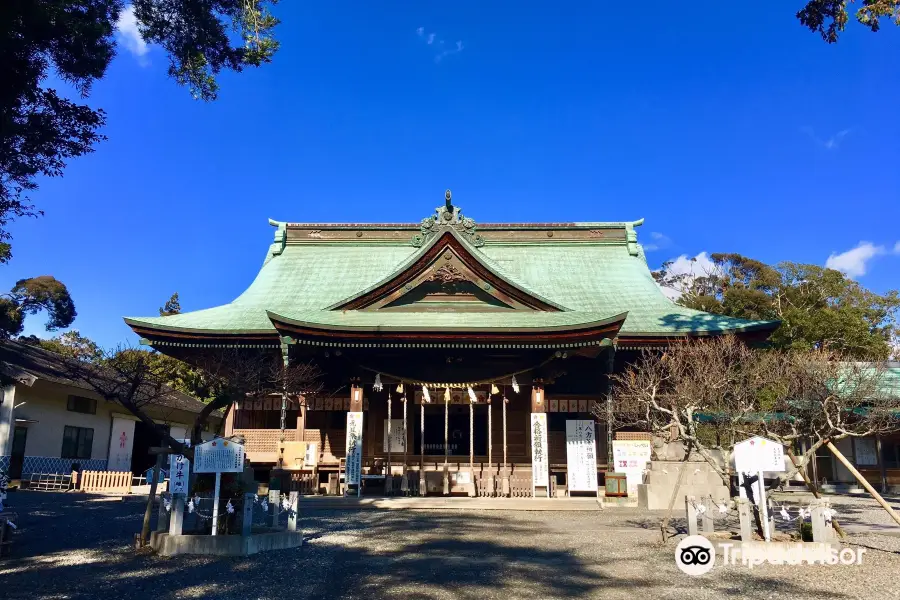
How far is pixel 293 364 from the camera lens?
21406mm

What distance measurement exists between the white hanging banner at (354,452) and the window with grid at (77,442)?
1646 centimetres

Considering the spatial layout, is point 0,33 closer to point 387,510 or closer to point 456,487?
point 387,510

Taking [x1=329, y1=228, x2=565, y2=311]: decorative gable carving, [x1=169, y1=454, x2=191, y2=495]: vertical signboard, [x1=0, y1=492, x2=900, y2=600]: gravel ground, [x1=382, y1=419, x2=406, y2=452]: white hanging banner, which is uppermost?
[x1=329, y1=228, x2=565, y2=311]: decorative gable carving

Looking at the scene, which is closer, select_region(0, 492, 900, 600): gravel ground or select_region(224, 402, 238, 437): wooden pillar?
select_region(0, 492, 900, 600): gravel ground

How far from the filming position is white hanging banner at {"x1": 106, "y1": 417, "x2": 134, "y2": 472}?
3120 centimetres

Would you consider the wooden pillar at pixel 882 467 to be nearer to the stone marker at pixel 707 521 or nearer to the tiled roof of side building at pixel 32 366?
the stone marker at pixel 707 521

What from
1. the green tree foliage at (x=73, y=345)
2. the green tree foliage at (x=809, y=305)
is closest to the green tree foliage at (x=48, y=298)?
the green tree foliage at (x=73, y=345)

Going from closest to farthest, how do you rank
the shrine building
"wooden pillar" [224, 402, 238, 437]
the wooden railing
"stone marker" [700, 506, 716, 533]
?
"stone marker" [700, 506, 716, 533], the shrine building, "wooden pillar" [224, 402, 238, 437], the wooden railing

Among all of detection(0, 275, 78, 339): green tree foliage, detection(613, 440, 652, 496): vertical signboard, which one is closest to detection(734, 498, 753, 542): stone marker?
detection(613, 440, 652, 496): vertical signboard

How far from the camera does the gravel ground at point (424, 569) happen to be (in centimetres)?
791

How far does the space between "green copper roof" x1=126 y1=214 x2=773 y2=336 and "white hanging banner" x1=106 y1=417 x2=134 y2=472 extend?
1182 centimetres

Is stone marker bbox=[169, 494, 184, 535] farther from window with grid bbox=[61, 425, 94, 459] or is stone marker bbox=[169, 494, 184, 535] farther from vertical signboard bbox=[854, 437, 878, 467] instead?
vertical signboard bbox=[854, 437, 878, 467]

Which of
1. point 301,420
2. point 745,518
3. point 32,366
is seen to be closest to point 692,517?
point 745,518

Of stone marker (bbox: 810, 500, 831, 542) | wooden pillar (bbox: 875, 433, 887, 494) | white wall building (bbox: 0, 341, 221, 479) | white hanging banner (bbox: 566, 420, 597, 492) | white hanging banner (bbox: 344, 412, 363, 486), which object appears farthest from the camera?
wooden pillar (bbox: 875, 433, 887, 494)
